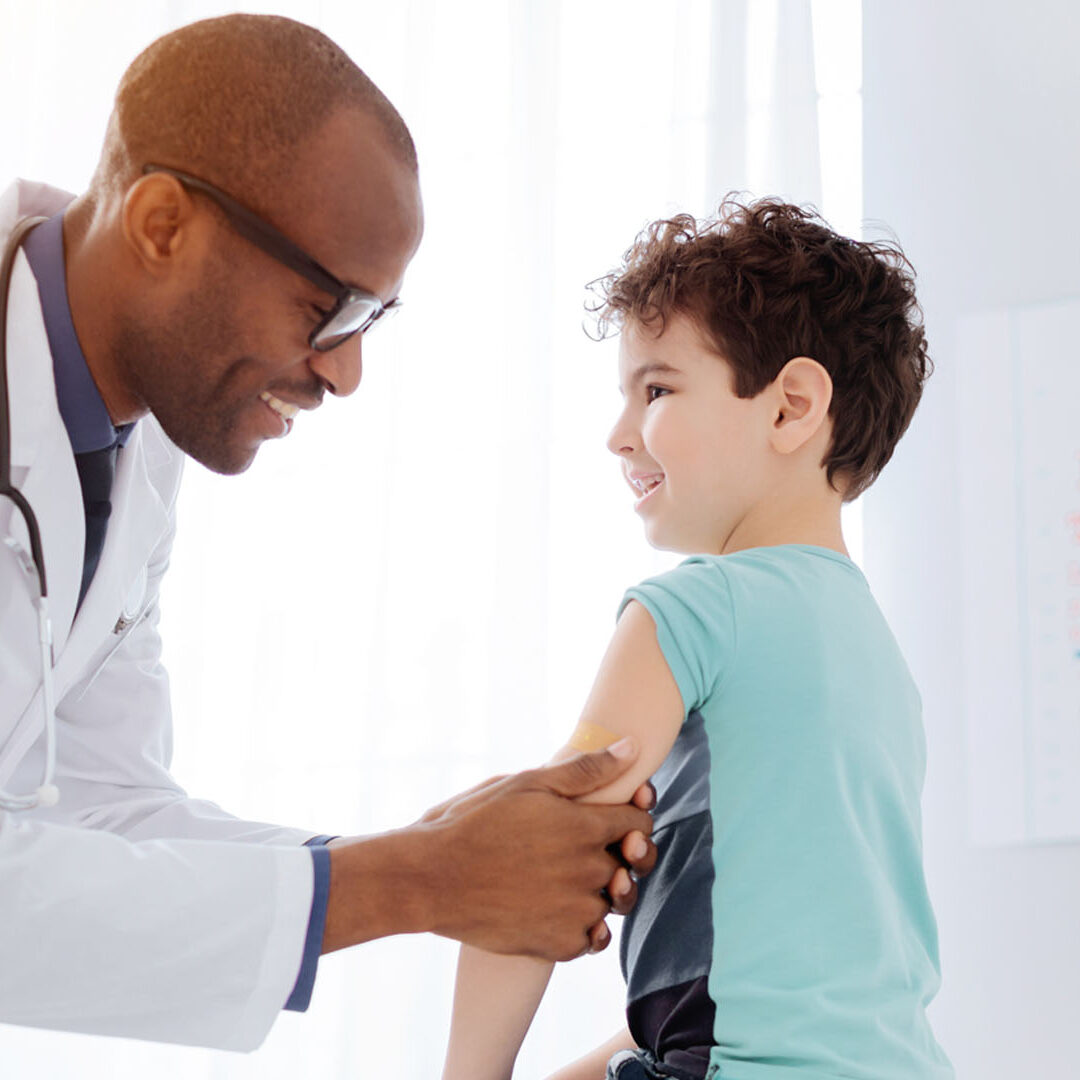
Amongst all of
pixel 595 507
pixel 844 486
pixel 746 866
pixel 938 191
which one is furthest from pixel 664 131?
pixel 746 866

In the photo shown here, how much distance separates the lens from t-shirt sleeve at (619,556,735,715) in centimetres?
112

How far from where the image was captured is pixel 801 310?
134 cm

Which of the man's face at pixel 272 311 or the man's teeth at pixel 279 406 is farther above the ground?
the man's face at pixel 272 311

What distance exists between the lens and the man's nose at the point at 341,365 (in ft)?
4.59

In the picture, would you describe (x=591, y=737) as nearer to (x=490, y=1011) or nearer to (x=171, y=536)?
(x=490, y=1011)

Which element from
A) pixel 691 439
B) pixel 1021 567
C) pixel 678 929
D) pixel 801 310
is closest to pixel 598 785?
pixel 678 929

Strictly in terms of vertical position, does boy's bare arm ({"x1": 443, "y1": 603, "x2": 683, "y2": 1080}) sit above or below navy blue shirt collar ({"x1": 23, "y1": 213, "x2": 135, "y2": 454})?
below

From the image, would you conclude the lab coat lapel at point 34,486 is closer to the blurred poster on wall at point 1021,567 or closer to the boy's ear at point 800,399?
the boy's ear at point 800,399

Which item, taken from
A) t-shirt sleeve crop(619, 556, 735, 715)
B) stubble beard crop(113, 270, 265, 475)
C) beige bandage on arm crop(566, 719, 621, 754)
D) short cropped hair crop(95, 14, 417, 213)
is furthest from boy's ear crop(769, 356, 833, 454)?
stubble beard crop(113, 270, 265, 475)

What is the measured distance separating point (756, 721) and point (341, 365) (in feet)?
1.96

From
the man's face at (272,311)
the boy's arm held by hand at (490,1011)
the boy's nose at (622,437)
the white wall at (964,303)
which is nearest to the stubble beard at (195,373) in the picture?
the man's face at (272,311)

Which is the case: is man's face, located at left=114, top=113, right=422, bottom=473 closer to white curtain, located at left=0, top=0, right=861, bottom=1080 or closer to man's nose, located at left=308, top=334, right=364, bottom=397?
man's nose, located at left=308, top=334, right=364, bottom=397

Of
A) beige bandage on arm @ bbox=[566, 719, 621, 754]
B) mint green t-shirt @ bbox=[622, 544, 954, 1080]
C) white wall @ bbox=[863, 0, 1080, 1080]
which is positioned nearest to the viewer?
mint green t-shirt @ bbox=[622, 544, 954, 1080]

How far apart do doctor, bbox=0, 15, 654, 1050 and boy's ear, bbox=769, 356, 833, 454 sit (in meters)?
0.38
